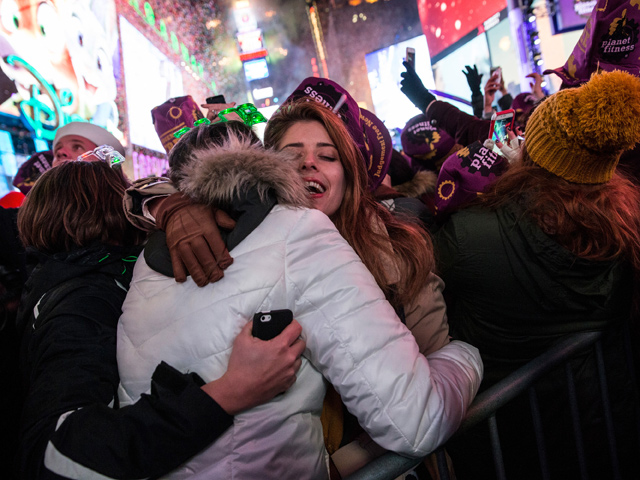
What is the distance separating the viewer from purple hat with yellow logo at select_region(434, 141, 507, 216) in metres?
1.93

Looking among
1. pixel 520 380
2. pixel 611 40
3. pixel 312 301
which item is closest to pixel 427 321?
pixel 520 380

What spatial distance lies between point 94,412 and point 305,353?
1.75ft

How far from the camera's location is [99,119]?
6.71 metres

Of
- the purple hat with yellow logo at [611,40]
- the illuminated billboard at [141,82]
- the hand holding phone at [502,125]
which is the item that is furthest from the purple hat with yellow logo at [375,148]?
the illuminated billboard at [141,82]

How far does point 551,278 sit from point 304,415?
1054 mm

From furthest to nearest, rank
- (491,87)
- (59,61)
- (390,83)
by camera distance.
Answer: (390,83) < (59,61) < (491,87)

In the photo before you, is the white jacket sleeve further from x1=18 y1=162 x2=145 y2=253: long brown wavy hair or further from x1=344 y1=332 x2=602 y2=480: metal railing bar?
x1=18 y1=162 x2=145 y2=253: long brown wavy hair

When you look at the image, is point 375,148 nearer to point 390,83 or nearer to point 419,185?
point 419,185

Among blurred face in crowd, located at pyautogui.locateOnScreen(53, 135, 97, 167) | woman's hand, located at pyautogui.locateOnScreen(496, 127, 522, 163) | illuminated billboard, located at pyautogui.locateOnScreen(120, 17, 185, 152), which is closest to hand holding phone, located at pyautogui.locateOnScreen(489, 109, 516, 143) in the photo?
woman's hand, located at pyautogui.locateOnScreen(496, 127, 522, 163)

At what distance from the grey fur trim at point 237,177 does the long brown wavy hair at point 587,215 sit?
0.90m

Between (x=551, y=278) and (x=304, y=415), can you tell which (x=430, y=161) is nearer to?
(x=551, y=278)

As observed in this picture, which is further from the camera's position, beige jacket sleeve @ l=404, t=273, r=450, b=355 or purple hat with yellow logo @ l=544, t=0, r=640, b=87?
purple hat with yellow logo @ l=544, t=0, r=640, b=87

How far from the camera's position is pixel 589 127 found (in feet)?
4.39

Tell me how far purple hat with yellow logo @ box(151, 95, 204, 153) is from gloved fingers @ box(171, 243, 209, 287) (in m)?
2.49
